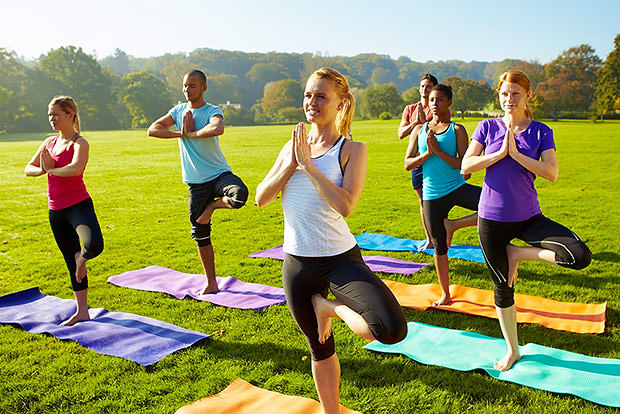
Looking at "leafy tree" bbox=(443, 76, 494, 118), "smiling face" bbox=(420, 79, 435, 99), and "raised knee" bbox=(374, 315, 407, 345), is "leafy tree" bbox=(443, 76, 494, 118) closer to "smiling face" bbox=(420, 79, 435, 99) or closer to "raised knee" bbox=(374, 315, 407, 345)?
"smiling face" bbox=(420, 79, 435, 99)

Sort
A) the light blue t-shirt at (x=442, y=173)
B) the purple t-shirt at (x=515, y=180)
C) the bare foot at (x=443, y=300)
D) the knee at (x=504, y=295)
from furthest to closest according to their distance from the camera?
the bare foot at (x=443, y=300), the light blue t-shirt at (x=442, y=173), the knee at (x=504, y=295), the purple t-shirt at (x=515, y=180)

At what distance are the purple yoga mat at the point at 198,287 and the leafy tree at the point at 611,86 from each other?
6248 cm

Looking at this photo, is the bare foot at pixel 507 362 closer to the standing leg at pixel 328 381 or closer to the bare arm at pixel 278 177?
the standing leg at pixel 328 381

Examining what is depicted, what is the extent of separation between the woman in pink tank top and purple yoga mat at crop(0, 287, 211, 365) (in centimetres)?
46

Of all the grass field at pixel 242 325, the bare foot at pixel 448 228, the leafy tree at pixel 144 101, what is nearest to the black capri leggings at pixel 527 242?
the grass field at pixel 242 325

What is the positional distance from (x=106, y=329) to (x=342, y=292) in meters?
3.19

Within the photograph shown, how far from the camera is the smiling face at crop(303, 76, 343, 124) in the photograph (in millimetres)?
2857

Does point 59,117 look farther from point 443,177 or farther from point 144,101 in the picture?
point 144,101

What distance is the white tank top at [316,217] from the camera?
2.86 metres

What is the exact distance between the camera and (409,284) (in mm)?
6328

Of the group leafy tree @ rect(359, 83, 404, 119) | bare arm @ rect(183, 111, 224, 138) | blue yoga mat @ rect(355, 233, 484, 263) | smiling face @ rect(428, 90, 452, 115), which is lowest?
blue yoga mat @ rect(355, 233, 484, 263)

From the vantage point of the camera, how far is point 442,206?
5.27 meters

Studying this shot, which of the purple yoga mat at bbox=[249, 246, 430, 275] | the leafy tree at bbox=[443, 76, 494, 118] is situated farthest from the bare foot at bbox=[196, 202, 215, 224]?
the leafy tree at bbox=[443, 76, 494, 118]

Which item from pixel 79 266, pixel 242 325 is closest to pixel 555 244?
pixel 242 325
